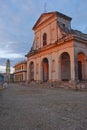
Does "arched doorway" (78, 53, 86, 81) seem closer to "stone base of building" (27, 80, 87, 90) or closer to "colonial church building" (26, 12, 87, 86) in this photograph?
"colonial church building" (26, 12, 87, 86)

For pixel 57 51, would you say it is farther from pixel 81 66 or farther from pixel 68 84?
pixel 68 84

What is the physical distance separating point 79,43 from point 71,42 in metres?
1.37

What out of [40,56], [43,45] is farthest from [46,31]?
[40,56]

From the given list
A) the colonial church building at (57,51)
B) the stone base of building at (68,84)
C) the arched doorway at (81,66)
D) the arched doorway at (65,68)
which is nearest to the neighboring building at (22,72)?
the colonial church building at (57,51)

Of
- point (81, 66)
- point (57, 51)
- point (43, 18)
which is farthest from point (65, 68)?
point (43, 18)

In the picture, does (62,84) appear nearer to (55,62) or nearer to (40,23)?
(55,62)

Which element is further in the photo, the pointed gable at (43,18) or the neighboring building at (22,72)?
the neighboring building at (22,72)

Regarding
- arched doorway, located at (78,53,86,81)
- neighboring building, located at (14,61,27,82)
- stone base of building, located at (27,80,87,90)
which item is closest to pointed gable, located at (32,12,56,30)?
arched doorway, located at (78,53,86,81)

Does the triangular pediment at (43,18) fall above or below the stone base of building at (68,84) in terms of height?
above

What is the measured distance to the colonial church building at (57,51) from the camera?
77.7ft

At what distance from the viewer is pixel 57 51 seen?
26.5m

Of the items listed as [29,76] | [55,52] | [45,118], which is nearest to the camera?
[45,118]

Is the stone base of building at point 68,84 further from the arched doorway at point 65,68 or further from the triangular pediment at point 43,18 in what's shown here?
the triangular pediment at point 43,18

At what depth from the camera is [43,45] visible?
103 ft
